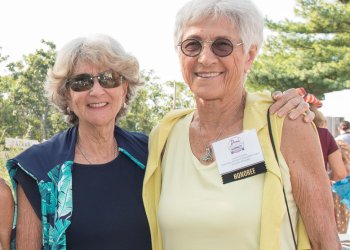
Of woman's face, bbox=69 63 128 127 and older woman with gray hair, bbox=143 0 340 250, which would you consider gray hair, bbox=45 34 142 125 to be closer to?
woman's face, bbox=69 63 128 127

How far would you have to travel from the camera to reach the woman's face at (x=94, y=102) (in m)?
2.70

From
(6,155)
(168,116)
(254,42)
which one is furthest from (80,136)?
(6,155)

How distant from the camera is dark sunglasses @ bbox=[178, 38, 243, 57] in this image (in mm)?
2314

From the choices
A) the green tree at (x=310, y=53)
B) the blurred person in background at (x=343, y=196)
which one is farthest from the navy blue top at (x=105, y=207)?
the green tree at (x=310, y=53)

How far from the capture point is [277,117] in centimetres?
226

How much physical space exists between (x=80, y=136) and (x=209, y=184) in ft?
3.01

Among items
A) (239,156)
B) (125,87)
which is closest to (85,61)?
(125,87)

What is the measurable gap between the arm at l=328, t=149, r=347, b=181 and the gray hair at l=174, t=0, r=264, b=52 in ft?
13.3

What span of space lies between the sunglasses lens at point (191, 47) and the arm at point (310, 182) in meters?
0.56

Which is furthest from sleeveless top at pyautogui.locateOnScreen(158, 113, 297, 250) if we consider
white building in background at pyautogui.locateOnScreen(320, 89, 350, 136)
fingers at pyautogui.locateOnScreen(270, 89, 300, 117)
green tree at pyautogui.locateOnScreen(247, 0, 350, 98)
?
green tree at pyautogui.locateOnScreen(247, 0, 350, 98)

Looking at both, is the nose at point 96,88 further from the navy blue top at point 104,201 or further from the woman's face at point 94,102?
the navy blue top at point 104,201

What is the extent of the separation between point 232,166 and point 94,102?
90 cm

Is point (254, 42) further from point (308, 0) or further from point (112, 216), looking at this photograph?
point (308, 0)

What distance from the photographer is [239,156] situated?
92.0 inches
